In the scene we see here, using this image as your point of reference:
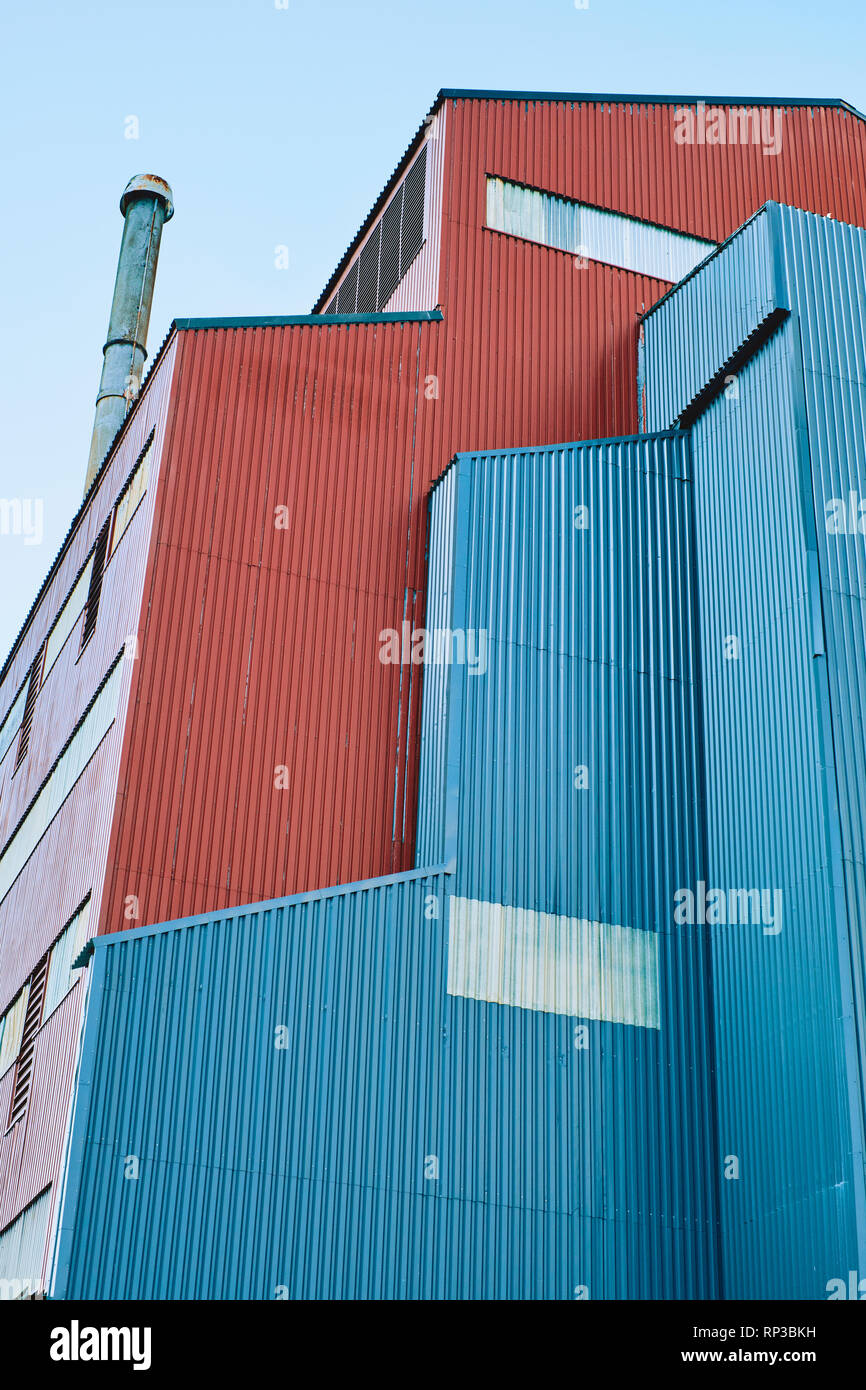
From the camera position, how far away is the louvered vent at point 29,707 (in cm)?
3750

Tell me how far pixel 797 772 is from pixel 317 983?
8110 mm

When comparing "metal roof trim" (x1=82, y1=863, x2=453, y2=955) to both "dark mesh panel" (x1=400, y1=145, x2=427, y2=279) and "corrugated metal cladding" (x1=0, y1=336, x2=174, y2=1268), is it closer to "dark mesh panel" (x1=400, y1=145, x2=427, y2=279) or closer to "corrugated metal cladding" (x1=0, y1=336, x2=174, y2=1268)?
"corrugated metal cladding" (x1=0, y1=336, x2=174, y2=1268)

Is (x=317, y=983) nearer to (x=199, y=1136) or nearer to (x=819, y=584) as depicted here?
(x=199, y=1136)

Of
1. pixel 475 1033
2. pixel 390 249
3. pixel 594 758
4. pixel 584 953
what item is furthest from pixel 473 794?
pixel 390 249

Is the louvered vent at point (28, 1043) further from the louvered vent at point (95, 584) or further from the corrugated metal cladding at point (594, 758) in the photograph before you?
the corrugated metal cladding at point (594, 758)

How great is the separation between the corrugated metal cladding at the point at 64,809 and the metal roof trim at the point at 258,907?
1.81m

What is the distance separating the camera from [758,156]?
119 ft

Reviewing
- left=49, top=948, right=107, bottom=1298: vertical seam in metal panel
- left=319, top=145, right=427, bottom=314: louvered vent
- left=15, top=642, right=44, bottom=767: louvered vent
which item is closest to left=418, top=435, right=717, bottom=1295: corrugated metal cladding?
left=49, top=948, right=107, bottom=1298: vertical seam in metal panel

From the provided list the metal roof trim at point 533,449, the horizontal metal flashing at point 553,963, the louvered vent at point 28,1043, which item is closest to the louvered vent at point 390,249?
the metal roof trim at point 533,449

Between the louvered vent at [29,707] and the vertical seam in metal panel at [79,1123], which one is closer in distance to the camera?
the vertical seam in metal panel at [79,1123]

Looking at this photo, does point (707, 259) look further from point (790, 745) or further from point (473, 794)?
point (473, 794)

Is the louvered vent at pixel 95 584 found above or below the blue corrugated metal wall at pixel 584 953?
above

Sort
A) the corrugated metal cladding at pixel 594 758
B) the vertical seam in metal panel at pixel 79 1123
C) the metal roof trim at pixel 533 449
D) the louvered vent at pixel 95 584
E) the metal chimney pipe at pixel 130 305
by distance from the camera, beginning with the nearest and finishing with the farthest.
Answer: the vertical seam in metal panel at pixel 79 1123, the corrugated metal cladding at pixel 594 758, the metal roof trim at pixel 533 449, the louvered vent at pixel 95 584, the metal chimney pipe at pixel 130 305
